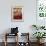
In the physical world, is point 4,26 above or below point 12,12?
below

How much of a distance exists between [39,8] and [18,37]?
1.52 metres

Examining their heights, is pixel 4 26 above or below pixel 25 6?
below

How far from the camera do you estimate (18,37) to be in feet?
21.7

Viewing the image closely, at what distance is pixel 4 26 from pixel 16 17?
0.64m

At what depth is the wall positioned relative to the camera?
680 cm

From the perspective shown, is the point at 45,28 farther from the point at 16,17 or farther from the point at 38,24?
the point at 16,17

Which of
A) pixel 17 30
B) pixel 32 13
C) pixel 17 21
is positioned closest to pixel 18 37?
pixel 17 30

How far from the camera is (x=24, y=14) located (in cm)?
685

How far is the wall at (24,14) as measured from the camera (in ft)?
22.3

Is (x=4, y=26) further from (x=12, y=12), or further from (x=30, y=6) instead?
(x=30, y=6)

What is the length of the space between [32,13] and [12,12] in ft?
2.79

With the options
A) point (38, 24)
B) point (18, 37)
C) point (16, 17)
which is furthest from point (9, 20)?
point (38, 24)

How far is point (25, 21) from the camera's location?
6871mm

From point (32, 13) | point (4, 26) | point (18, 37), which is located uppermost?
point (32, 13)
